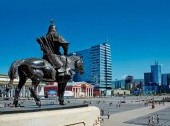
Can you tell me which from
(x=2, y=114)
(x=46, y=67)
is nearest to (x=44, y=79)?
(x=46, y=67)

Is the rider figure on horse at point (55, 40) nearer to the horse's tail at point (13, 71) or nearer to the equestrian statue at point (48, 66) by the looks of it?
the equestrian statue at point (48, 66)

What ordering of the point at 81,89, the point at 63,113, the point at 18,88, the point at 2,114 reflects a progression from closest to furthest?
1. the point at 2,114
2. the point at 63,113
3. the point at 18,88
4. the point at 81,89

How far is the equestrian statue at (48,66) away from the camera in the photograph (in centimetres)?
1177

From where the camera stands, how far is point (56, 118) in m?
10.9

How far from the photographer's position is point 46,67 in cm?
1238

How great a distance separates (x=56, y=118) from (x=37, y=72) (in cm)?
199

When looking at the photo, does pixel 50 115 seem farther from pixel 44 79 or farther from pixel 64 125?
pixel 44 79

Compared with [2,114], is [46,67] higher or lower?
higher

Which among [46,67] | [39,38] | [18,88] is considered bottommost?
[18,88]

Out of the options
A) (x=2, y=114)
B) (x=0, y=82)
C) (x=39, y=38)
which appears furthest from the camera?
(x=0, y=82)

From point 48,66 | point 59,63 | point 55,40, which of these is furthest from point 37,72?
point 55,40

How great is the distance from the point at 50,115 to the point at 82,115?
2095 mm

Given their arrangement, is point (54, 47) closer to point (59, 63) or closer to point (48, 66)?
point (59, 63)

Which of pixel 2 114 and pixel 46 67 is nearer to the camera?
pixel 2 114
